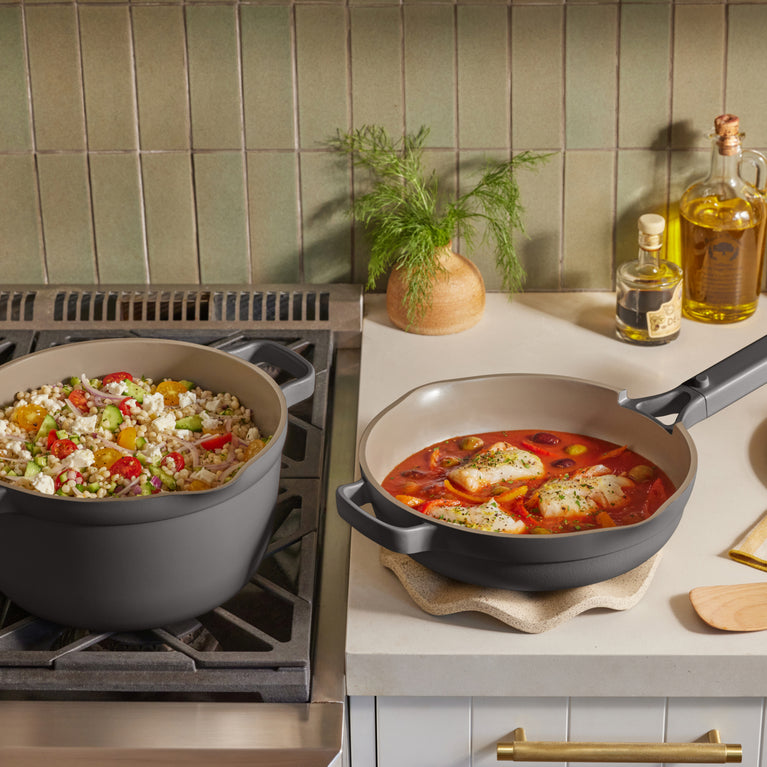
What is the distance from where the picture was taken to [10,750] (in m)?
0.89

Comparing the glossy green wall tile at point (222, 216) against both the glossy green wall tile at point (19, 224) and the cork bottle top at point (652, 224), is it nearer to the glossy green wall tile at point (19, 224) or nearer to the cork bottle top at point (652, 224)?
the glossy green wall tile at point (19, 224)

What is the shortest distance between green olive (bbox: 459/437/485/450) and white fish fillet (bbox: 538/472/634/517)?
13 centimetres

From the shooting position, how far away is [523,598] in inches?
38.8

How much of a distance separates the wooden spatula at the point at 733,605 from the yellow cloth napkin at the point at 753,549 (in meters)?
0.04

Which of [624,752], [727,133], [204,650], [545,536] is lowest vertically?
[624,752]

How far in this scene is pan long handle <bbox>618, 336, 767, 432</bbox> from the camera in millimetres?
1161

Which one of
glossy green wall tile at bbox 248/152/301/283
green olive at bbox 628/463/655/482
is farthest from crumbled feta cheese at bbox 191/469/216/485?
glossy green wall tile at bbox 248/152/301/283

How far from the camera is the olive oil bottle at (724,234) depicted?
1479 mm

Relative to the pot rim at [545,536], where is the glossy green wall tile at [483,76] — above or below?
above

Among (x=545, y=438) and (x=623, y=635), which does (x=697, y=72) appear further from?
(x=623, y=635)

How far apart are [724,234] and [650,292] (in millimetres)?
152

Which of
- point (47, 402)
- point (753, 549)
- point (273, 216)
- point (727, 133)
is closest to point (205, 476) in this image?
point (47, 402)

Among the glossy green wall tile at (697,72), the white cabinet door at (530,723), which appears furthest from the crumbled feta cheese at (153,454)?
the glossy green wall tile at (697,72)

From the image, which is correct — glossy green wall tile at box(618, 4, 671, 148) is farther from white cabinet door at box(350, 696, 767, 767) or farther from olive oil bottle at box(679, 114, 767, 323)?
white cabinet door at box(350, 696, 767, 767)
